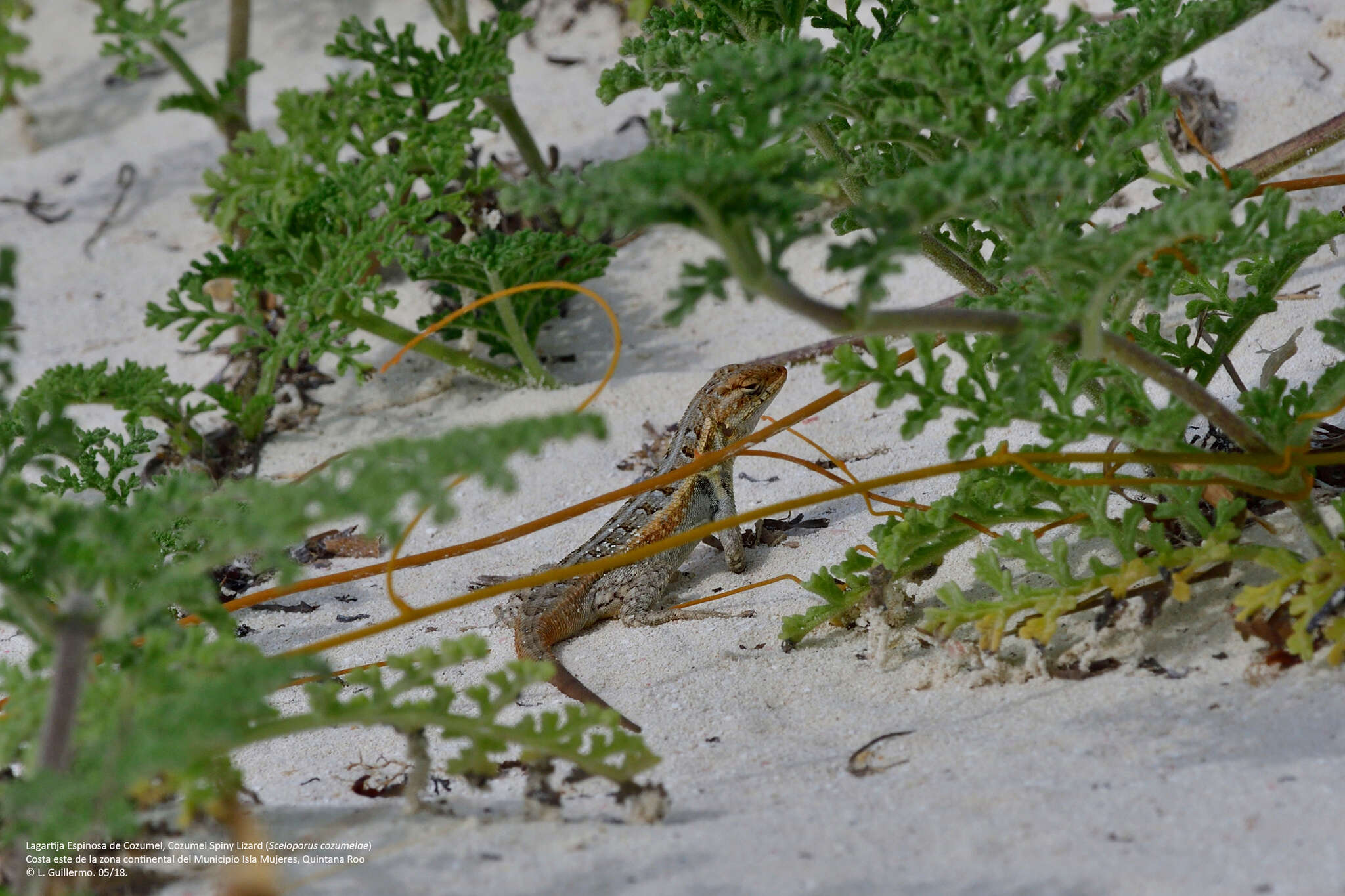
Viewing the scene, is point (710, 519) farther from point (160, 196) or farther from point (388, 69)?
point (160, 196)

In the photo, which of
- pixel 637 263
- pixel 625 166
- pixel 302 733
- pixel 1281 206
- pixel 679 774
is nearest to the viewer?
pixel 625 166

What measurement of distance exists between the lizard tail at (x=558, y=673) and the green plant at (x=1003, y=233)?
581 mm

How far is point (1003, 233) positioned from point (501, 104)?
13.1 ft

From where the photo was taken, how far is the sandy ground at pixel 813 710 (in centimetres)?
205

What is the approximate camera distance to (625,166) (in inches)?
74.4

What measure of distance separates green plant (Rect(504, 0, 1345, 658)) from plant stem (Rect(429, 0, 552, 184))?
2932 mm

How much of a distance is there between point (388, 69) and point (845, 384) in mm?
4049

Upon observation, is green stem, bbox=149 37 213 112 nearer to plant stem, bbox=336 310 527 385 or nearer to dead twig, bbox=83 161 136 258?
dead twig, bbox=83 161 136 258

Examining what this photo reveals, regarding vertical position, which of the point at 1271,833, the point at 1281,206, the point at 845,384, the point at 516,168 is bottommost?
the point at 1271,833

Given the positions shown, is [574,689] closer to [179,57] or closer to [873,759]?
[873,759]

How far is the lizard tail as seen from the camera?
3.44 meters

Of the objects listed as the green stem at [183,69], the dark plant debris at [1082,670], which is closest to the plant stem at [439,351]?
the green stem at [183,69]

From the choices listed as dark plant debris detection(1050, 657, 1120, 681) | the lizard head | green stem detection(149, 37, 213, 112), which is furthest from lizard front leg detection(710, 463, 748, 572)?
green stem detection(149, 37, 213, 112)

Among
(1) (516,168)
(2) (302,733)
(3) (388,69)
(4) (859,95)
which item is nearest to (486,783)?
(2) (302,733)
